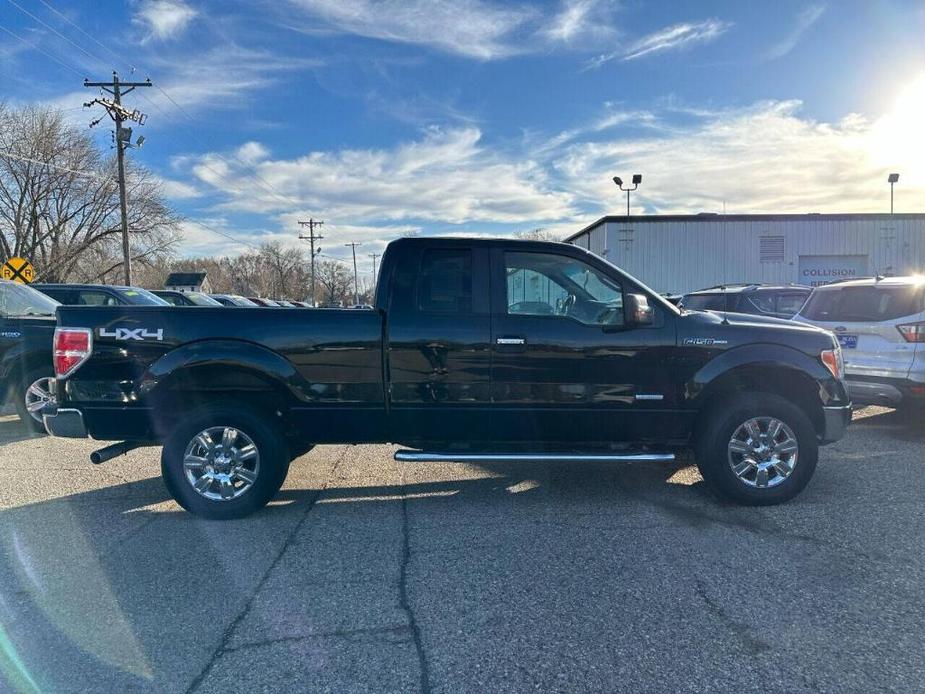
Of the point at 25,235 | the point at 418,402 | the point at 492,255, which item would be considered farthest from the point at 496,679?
the point at 25,235

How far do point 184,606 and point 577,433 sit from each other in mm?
2931

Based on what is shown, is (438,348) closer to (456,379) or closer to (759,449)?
(456,379)

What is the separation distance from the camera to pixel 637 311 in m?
4.59

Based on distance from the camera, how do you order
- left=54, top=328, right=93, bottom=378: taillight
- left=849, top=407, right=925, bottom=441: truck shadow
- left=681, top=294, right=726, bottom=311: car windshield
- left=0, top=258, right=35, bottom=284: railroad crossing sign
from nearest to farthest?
left=54, top=328, right=93, bottom=378: taillight → left=849, top=407, right=925, bottom=441: truck shadow → left=681, top=294, right=726, bottom=311: car windshield → left=0, top=258, right=35, bottom=284: railroad crossing sign

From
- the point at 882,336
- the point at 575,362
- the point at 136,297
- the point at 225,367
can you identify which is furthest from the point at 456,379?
the point at 136,297

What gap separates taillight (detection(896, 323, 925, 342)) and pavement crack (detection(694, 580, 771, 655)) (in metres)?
→ 4.92

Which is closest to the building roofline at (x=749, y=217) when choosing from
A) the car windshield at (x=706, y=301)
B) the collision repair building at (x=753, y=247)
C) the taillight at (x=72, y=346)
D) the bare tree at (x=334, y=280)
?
the collision repair building at (x=753, y=247)

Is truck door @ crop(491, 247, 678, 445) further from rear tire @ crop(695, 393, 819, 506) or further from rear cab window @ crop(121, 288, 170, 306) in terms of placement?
rear cab window @ crop(121, 288, 170, 306)

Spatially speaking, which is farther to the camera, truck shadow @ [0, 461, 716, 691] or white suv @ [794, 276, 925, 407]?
white suv @ [794, 276, 925, 407]

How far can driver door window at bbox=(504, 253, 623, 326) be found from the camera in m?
4.76

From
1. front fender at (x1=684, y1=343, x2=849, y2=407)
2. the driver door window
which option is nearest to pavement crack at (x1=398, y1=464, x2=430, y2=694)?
the driver door window

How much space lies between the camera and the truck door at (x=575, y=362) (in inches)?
184

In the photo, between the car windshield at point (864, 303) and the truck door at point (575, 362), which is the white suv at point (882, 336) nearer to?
the car windshield at point (864, 303)

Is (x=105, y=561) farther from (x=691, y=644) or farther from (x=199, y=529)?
(x=691, y=644)
